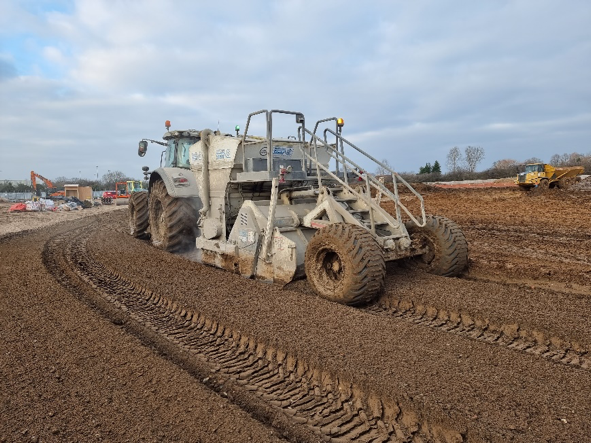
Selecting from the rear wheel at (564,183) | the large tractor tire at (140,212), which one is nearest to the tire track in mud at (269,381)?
the large tractor tire at (140,212)

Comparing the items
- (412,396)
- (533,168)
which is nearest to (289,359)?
(412,396)

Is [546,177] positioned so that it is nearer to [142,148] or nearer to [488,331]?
[142,148]

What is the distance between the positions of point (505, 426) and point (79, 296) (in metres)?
5.03

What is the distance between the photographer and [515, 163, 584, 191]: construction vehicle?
23078 millimetres

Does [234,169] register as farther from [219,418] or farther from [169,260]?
[219,418]

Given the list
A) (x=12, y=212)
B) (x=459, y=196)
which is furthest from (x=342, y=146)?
(x=12, y=212)

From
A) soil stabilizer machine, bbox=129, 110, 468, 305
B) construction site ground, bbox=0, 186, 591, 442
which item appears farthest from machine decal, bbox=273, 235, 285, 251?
construction site ground, bbox=0, 186, 591, 442

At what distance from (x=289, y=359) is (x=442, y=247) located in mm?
3190

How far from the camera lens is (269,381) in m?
3.52

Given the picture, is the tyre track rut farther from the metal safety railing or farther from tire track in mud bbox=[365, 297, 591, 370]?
the metal safety railing

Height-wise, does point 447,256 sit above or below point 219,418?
above

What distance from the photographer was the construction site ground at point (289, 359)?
2783 millimetres

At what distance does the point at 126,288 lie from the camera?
621cm

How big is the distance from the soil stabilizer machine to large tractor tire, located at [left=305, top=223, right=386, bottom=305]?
1 centimetres
